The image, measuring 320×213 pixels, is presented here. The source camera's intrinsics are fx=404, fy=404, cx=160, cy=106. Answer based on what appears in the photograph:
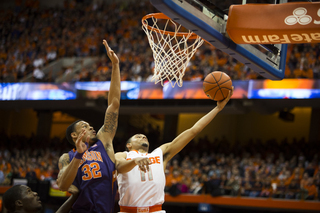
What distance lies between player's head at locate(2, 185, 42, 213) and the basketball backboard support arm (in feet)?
6.21

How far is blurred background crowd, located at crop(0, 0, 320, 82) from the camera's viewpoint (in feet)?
46.3

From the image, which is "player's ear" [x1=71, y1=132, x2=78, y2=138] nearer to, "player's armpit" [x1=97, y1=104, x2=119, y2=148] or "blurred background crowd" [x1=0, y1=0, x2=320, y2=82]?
"player's armpit" [x1=97, y1=104, x2=119, y2=148]

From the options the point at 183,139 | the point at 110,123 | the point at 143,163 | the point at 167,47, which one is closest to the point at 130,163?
the point at 143,163

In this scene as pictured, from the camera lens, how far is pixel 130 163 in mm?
3488

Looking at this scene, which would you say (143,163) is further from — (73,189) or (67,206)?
(67,206)

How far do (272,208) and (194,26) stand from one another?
8.09 metres

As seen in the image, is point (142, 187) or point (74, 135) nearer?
point (74, 135)

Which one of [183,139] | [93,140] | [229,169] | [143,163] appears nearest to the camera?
[143,163]

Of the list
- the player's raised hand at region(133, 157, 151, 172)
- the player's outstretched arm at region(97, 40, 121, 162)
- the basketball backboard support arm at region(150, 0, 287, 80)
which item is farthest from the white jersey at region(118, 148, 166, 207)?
the basketball backboard support arm at region(150, 0, 287, 80)

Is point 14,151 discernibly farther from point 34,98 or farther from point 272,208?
point 272,208

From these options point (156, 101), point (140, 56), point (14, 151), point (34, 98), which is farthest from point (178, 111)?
point (14, 151)

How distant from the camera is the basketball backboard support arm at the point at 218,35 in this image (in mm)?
3582

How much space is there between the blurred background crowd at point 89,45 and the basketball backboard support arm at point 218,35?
879 cm

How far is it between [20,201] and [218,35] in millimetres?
2385
